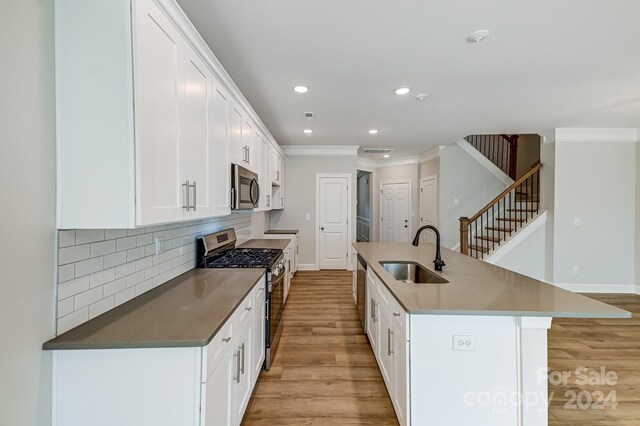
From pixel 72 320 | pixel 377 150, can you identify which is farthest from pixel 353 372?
pixel 377 150

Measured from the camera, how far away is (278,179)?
17.1 feet

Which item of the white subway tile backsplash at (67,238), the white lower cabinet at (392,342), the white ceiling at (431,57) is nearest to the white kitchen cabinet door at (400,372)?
the white lower cabinet at (392,342)

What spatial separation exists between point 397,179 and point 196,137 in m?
6.42

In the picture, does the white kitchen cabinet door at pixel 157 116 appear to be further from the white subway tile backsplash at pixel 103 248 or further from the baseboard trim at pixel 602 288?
the baseboard trim at pixel 602 288

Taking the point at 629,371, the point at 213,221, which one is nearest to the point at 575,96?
the point at 629,371

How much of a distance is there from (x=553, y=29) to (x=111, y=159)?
2793 millimetres

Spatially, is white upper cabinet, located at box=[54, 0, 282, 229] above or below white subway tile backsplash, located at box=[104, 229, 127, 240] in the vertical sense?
above

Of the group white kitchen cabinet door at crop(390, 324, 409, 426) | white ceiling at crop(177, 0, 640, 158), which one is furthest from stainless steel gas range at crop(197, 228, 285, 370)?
white ceiling at crop(177, 0, 640, 158)

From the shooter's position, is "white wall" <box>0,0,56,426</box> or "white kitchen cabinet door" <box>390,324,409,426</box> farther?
"white kitchen cabinet door" <box>390,324,409,426</box>

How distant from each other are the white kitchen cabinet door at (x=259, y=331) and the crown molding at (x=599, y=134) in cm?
524

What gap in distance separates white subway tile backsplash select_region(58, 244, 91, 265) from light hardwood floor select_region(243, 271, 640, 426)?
143 centimetres

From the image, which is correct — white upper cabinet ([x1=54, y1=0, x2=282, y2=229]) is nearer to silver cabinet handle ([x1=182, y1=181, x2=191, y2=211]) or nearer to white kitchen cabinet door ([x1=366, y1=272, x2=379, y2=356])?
silver cabinet handle ([x1=182, y1=181, x2=191, y2=211])

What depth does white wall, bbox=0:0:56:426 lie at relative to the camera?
973mm

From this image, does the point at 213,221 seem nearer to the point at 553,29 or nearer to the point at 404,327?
the point at 404,327
